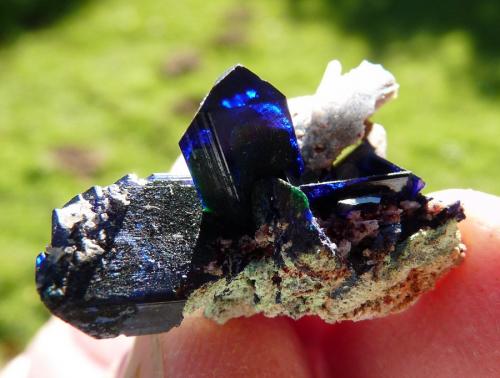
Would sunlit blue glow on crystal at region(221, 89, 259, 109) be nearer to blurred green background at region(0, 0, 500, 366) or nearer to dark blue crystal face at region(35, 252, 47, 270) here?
dark blue crystal face at region(35, 252, 47, 270)

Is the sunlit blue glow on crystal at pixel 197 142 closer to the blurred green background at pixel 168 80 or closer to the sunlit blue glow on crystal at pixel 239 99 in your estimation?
the sunlit blue glow on crystal at pixel 239 99

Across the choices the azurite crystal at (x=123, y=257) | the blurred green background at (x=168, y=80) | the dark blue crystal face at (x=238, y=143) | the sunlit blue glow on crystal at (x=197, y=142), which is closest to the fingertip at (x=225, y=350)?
the azurite crystal at (x=123, y=257)

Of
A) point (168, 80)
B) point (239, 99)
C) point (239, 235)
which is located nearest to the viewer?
point (239, 99)

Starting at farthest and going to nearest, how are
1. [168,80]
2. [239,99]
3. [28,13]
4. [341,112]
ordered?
[28,13] < [168,80] < [341,112] < [239,99]

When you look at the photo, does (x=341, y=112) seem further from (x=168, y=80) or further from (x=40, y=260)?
(x=168, y=80)

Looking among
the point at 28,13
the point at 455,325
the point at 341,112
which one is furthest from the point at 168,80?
the point at 455,325

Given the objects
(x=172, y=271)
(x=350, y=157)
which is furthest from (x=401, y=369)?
(x=172, y=271)
